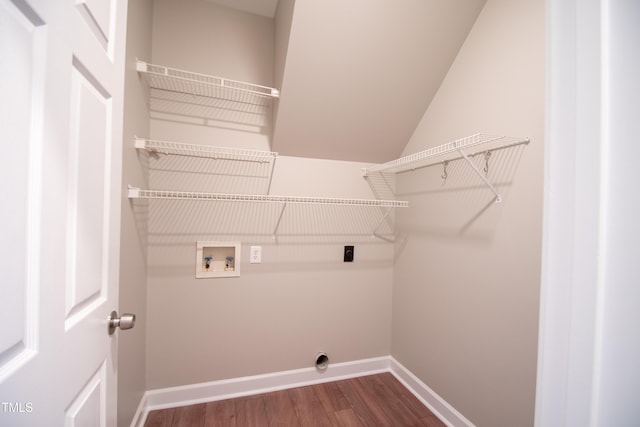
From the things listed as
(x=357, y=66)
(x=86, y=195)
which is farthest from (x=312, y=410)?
(x=357, y=66)

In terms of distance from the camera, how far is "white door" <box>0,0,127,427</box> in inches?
14.4

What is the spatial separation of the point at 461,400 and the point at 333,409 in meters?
0.79

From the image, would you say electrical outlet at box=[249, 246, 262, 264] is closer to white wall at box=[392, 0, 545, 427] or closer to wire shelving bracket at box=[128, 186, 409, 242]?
wire shelving bracket at box=[128, 186, 409, 242]

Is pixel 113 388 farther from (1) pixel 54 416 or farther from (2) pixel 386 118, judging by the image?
(2) pixel 386 118

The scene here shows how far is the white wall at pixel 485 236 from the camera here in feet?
3.73

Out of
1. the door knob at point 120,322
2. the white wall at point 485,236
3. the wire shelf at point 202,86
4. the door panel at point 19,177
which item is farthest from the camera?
the wire shelf at point 202,86

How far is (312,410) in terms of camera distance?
1.61 m

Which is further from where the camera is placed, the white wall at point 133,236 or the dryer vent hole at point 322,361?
the dryer vent hole at point 322,361

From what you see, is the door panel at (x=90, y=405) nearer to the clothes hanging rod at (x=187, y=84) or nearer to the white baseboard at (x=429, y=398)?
the clothes hanging rod at (x=187, y=84)

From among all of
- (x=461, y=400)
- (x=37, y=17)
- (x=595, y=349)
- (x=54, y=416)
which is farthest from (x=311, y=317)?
(x=37, y=17)

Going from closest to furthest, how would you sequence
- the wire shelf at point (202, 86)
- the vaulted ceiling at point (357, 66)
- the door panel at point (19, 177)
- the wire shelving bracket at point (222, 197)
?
1. the door panel at point (19, 177)
2. the wire shelving bracket at point (222, 197)
3. the vaulted ceiling at point (357, 66)
4. the wire shelf at point (202, 86)

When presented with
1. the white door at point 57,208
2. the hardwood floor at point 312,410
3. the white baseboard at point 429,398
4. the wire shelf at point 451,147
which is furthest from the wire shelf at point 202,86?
the white baseboard at point 429,398

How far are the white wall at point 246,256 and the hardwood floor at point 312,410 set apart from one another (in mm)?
172

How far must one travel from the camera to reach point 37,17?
16.3 inches
